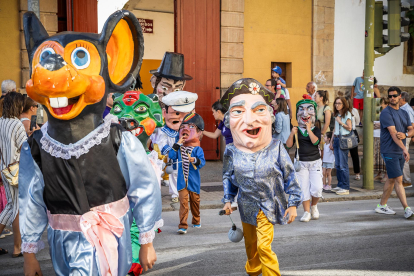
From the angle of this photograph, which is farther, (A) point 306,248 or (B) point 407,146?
(B) point 407,146

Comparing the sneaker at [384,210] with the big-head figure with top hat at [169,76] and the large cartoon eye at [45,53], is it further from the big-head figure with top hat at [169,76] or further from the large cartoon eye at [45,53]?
the large cartoon eye at [45,53]

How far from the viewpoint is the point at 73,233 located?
9.75 ft

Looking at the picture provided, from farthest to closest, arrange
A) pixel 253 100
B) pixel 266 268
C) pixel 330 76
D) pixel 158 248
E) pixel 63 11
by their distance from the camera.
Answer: pixel 330 76
pixel 63 11
pixel 158 248
pixel 253 100
pixel 266 268

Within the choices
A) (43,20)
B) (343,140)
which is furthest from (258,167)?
(43,20)

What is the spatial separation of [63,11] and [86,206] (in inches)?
373

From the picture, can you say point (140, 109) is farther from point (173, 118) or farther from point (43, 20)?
point (43, 20)

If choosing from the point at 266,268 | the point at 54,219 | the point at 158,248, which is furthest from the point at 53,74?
the point at 158,248

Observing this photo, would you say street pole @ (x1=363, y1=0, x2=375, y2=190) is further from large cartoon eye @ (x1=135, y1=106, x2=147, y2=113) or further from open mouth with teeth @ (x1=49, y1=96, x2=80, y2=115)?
open mouth with teeth @ (x1=49, y1=96, x2=80, y2=115)

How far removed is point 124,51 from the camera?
3.35m

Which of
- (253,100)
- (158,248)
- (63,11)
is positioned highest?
(63,11)

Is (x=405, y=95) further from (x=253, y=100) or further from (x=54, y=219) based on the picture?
(x=54, y=219)

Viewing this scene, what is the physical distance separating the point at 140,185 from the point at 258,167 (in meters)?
1.56

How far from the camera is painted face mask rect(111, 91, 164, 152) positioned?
474cm

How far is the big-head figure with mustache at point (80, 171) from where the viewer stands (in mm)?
2943
